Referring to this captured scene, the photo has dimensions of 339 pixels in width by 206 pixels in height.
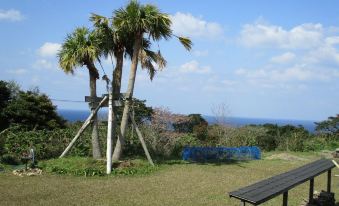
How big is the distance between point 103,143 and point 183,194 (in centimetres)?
692

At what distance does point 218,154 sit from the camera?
1708cm

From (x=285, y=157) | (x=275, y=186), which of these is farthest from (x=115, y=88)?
(x=275, y=186)

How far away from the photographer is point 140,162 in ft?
45.3

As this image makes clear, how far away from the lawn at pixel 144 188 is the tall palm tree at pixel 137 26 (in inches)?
97.4

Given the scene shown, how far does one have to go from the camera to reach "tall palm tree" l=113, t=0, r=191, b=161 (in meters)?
13.7

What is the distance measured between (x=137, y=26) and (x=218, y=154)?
20.7 ft

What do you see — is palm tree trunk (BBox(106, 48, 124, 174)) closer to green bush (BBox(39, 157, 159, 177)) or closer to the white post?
the white post

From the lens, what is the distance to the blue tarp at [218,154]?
16.4 m

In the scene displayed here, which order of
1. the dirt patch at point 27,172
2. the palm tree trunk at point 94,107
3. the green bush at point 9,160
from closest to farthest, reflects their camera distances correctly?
the dirt patch at point 27,172 < the green bush at point 9,160 < the palm tree trunk at point 94,107

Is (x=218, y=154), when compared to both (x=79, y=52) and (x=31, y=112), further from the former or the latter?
(x=31, y=112)

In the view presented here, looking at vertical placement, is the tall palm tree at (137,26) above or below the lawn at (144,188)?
above

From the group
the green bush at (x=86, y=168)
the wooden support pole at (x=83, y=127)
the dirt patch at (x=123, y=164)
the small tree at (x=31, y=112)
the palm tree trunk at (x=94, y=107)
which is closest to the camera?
the green bush at (x=86, y=168)

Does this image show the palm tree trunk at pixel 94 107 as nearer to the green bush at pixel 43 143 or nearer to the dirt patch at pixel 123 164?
the green bush at pixel 43 143

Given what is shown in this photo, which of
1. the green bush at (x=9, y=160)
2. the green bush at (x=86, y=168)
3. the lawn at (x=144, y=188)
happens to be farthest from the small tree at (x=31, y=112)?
the lawn at (x=144, y=188)
